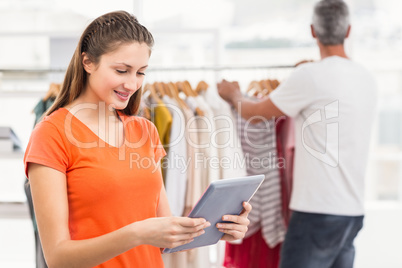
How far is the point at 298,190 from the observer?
1.82 metres

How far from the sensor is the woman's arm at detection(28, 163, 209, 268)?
2.94 feet

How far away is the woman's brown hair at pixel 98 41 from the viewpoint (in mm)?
1022

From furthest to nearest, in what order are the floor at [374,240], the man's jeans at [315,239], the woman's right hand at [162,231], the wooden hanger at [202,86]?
the floor at [374,240], the wooden hanger at [202,86], the man's jeans at [315,239], the woman's right hand at [162,231]

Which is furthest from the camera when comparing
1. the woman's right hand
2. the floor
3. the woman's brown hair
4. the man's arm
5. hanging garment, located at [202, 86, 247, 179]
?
the floor

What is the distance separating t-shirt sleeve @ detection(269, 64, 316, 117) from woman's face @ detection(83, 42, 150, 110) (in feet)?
2.83

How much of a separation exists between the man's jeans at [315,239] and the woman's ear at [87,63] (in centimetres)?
109

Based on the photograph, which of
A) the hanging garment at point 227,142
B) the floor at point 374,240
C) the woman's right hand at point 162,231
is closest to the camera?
the woman's right hand at point 162,231

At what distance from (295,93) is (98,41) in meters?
0.98

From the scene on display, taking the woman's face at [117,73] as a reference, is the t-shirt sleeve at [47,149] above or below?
below

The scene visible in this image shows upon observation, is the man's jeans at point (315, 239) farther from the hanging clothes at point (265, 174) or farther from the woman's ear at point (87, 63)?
the woman's ear at point (87, 63)

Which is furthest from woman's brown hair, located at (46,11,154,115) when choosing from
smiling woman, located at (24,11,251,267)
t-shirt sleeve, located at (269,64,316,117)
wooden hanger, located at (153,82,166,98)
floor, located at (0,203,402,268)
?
floor, located at (0,203,402,268)

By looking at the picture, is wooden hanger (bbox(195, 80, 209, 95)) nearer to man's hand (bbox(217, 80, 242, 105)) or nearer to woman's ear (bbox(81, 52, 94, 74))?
man's hand (bbox(217, 80, 242, 105))

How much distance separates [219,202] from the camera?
0.98 metres

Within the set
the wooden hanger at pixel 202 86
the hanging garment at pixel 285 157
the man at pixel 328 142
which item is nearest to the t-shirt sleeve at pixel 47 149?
the man at pixel 328 142
